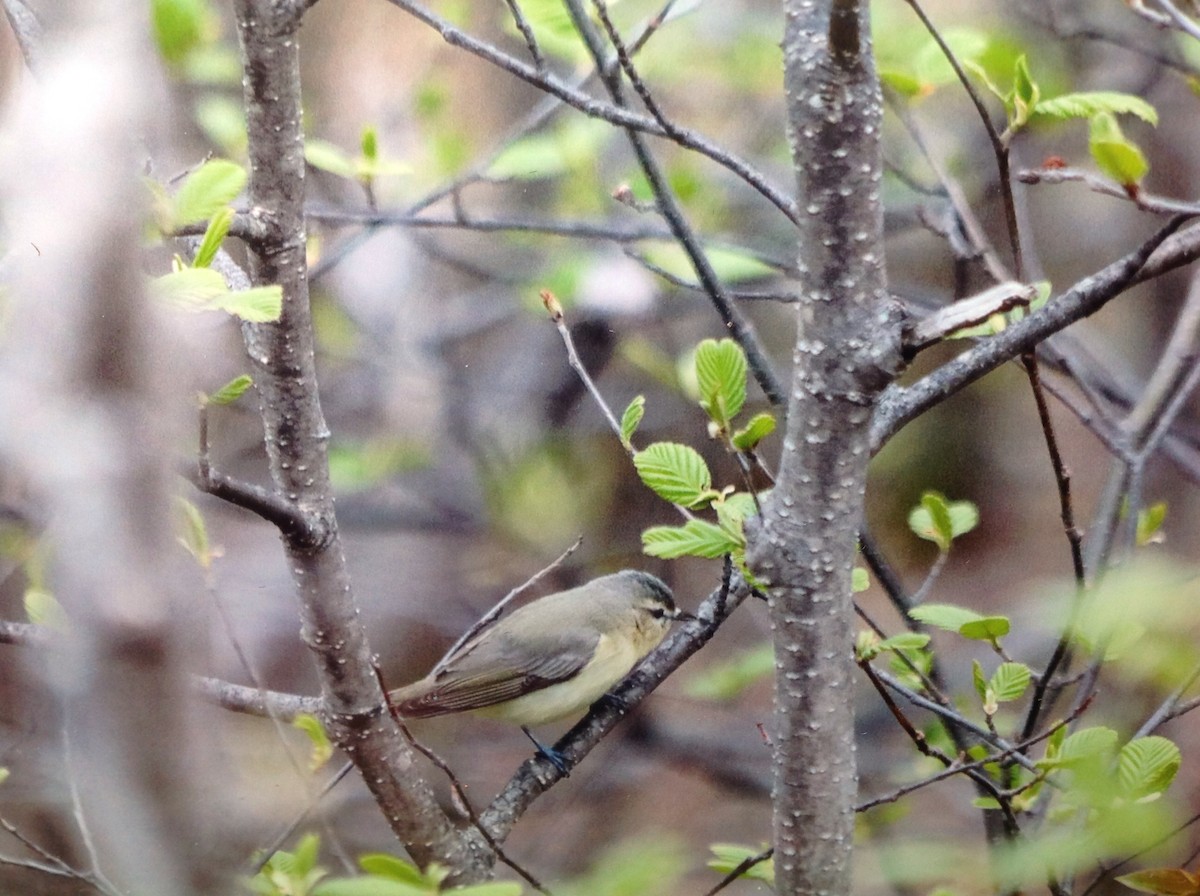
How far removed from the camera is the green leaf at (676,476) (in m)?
0.52

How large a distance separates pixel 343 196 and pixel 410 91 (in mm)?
160

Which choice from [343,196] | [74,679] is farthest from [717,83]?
[74,679]

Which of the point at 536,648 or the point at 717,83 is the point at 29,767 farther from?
the point at 717,83

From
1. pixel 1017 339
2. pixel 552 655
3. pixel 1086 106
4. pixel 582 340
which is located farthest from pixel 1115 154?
pixel 582 340

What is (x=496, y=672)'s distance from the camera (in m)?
0.93

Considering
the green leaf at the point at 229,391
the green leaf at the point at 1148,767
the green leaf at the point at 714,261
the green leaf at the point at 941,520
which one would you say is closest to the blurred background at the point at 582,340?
the green leaf at the point at 714,261

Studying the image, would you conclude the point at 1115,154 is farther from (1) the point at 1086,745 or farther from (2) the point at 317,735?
(2) the point at 317,735

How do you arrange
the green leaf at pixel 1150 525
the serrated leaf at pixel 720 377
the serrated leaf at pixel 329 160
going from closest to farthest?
the serrated leaf at pixel 720 377
the green leaf at pixel 1150 525
the serrated leaf at pixel 329 160

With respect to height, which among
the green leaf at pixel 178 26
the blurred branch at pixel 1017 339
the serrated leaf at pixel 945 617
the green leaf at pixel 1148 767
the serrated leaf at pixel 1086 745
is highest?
the green leaf at pixel 178 26

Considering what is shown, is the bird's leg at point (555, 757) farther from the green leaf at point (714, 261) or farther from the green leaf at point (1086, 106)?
the green leaf at point (1086, 106)

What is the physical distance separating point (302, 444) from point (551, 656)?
0.49 meters

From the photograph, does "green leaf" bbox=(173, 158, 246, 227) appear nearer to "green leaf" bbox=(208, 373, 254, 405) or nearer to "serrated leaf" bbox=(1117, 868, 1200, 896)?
"green leaf" bbox=(208, 373, 254, 405)

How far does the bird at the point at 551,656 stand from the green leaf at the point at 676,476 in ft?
1.28

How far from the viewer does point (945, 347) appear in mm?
1413
